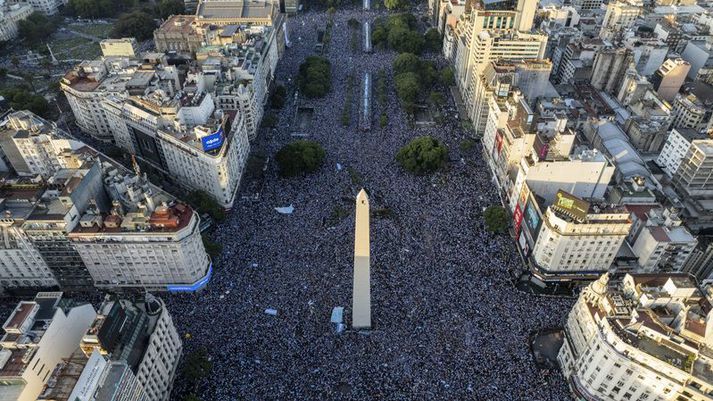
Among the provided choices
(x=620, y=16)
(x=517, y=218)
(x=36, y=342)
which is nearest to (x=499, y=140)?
(x=517, y=218)

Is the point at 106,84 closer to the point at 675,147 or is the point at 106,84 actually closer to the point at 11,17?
the point at 11,17

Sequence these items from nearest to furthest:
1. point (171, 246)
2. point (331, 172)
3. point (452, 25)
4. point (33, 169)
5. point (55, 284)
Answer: point (171, 246)
point (55, 284)
point (33, 169)
point (331, 172)
point (452, 25)

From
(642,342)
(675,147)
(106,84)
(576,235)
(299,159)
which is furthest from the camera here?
(106,84)

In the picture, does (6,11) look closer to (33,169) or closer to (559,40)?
(33,169)

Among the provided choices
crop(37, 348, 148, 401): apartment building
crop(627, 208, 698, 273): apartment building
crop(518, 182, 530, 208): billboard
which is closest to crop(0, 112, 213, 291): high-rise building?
crop(37, 348, 148, 401): apartment building

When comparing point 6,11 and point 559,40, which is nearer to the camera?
point 559,40

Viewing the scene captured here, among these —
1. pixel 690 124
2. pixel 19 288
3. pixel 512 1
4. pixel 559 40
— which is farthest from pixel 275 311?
pixel 559 40

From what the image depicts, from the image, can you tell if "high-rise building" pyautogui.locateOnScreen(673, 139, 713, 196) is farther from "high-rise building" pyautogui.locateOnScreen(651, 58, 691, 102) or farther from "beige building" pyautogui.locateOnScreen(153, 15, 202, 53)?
"beige building" pyautogui.locateOnScreen(153, 15, 202, 53)
